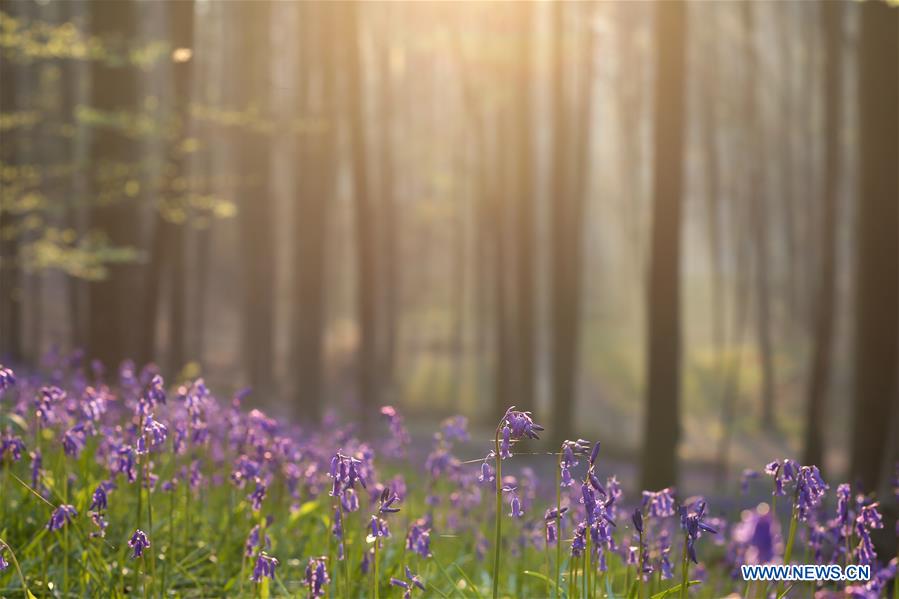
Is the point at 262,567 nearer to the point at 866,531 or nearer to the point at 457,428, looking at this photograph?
the point at 457,428

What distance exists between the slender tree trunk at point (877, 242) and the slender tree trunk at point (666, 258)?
7.08 ft

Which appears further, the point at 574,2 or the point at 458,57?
the point at 458,57

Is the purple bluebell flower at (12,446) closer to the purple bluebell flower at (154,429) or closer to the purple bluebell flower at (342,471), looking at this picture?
the purple bluebell flower at (154,429)

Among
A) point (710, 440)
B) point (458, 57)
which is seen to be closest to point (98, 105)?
point (458, 57)

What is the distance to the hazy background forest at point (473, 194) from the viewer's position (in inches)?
457

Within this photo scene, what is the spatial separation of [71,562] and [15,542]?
1.32 feet

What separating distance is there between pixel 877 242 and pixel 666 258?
241cm

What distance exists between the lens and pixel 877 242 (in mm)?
9734

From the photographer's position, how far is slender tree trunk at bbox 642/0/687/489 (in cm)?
1141

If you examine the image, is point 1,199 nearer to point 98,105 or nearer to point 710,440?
point 98,105

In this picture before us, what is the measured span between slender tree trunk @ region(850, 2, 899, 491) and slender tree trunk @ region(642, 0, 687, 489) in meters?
2.16

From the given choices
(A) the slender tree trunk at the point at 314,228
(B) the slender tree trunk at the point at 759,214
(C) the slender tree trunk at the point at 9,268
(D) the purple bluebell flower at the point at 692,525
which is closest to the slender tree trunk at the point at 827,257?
(B) the slender tree trunk at the point at 759,214

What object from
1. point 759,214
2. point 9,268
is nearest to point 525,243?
point 9,268

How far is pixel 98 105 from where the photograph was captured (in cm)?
1219
